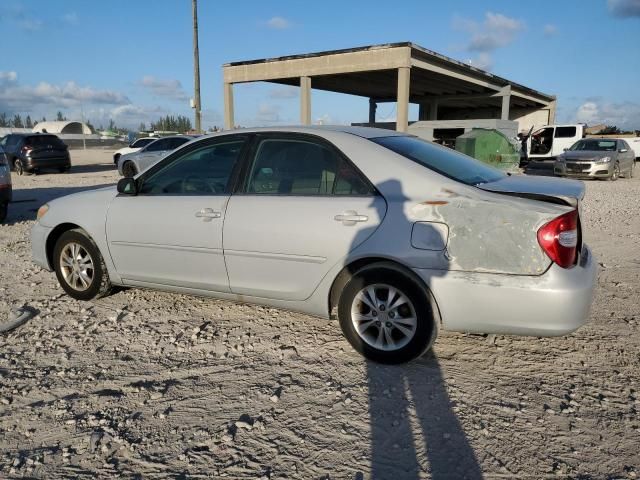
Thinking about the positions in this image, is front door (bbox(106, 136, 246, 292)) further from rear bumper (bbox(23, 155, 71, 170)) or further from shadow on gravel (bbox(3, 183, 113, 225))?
rear bumper (bbox(23, 155, 71, 170))

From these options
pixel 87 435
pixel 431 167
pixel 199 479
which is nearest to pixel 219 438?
pixel 199 479

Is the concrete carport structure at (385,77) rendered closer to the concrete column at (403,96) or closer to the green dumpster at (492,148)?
the concrete column at (403,96)

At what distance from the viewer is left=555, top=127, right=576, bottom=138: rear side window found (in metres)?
24.2

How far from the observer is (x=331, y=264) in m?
3.37

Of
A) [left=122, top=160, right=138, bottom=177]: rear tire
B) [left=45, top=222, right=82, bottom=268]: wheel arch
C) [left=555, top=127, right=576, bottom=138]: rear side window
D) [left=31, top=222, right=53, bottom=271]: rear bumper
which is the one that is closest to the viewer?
[left=45, top=222, right=82, bottom=268]: wheel arch

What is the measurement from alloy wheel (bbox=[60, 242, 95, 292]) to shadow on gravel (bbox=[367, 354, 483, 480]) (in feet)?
9.45

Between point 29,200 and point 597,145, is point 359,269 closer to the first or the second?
point 29,200

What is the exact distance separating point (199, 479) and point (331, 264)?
5.19ft

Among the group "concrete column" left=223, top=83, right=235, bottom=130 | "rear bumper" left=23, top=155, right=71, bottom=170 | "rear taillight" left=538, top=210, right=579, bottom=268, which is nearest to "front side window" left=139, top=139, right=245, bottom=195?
"rear taillight" left=538, top=210, right=579, bottom=268

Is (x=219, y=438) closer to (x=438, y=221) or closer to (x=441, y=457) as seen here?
(x=441, y=457)

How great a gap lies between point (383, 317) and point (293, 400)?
83 centimetres

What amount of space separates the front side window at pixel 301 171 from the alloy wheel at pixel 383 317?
0.70m

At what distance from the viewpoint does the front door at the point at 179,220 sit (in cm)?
385

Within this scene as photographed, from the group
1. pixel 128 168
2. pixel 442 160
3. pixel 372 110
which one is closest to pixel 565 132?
pixel 372 110
